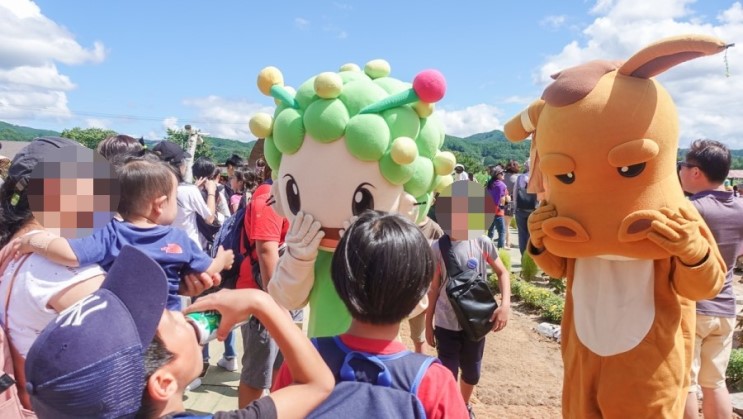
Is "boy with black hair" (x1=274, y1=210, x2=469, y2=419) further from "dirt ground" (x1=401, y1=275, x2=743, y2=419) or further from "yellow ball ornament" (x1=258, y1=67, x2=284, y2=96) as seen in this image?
"dirt ground" (x1=401, y1=275, x2=743, y2=419)

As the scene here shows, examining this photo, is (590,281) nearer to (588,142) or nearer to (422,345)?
(588,142)

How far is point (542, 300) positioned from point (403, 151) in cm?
531

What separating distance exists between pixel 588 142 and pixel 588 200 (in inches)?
9.6

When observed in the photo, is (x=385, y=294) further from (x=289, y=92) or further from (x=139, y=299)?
(x=289, y=92)

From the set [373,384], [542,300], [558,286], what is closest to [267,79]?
[373,384]

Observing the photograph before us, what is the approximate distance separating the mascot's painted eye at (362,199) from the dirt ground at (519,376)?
7.96ft

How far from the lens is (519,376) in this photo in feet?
15.7

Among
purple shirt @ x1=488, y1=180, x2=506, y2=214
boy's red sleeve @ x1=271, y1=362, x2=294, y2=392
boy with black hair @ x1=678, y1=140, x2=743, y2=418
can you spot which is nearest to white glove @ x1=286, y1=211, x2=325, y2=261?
boy's red sleeve @ x1=271, y1=362, x2=294, y2=392

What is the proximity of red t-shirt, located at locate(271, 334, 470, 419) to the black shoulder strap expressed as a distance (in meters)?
1.75

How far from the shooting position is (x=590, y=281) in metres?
2.29

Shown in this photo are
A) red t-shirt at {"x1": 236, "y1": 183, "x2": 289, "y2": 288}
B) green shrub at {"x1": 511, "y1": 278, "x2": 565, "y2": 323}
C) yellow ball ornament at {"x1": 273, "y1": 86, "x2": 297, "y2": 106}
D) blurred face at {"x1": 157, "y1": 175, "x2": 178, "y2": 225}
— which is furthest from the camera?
green shrub at {"x1": 511, "y1": 278, "x2": 565, "y2": 323}

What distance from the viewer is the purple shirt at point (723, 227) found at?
3084mm

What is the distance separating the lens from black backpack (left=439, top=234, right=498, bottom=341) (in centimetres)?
302

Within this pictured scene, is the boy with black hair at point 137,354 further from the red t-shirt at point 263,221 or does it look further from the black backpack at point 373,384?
the red t-shirt at point 263,221
